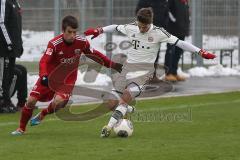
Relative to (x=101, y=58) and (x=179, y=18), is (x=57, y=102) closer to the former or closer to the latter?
(x=101, y=58)

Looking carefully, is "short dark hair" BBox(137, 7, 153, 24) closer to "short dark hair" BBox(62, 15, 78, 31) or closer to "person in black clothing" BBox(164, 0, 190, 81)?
"short dark hair" BBox(62, 15, 78, 31)

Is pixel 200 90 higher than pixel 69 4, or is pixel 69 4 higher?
pixel 69 4

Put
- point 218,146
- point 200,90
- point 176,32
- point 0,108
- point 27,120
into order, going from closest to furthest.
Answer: point 218,146 → point 27,120 → point 0,108 → point 200,90 → point 176,32

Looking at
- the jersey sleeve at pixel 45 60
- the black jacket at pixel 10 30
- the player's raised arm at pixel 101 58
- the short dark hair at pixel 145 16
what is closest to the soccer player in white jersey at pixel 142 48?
the short dark hair at pixel 145 16

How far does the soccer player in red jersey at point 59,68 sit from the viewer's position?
505 inches

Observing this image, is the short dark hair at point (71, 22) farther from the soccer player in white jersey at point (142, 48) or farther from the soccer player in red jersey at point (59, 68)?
the soccer player in white jersey at point (142, 48)

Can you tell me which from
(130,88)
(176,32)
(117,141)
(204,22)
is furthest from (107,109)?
(204,22)

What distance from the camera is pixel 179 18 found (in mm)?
21062

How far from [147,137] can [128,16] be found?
10.5 m

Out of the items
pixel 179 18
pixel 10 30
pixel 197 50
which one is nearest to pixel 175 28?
pixel 179 18

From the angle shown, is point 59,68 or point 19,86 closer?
point 59,68

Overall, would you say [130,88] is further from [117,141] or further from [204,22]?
[204,22]

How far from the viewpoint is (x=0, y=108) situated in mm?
15742

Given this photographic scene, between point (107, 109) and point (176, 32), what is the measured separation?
18.4ft
